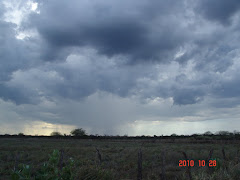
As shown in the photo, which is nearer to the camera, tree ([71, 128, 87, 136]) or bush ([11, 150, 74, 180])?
bush ([11, 150, 74, 180])

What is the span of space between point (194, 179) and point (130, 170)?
723 centimetres

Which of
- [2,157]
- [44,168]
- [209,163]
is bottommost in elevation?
[2,157]

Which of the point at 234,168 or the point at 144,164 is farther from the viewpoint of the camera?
the point at 144,164

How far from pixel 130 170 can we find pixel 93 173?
827cm

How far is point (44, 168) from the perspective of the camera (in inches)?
182

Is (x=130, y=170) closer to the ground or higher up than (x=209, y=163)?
closer to the ground

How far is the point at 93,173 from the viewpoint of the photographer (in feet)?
28.5

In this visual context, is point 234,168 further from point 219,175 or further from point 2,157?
point 2,157

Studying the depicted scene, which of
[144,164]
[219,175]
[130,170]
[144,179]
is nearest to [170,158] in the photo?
[144,164]

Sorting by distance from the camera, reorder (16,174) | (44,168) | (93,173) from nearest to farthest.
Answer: (16,174) → (44,168) → (93,173)

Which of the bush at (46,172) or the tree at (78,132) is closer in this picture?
the bush at (46,172)

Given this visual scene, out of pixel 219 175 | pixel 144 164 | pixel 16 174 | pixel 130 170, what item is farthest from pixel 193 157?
pixel 16 174

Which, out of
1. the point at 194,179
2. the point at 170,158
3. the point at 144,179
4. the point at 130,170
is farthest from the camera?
the point at 170,158

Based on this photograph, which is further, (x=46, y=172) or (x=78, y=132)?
(x=78, y=132)
